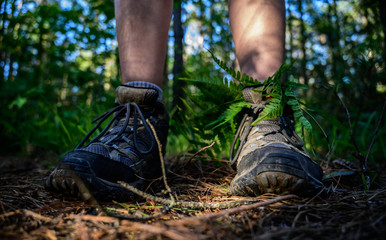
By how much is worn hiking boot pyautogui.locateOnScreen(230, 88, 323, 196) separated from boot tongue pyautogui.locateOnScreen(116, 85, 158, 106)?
553 millimetres

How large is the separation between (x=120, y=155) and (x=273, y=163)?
696mm

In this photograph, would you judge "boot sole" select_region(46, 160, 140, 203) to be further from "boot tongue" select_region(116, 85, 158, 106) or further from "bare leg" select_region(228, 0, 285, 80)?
"bare leg" select_region(228, 0, 285, 80)

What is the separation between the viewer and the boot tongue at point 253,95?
124 centimetres

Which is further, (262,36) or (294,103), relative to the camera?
(262,36)

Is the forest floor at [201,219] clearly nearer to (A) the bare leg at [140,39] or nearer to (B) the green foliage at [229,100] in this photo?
(B) the green foliage at [229,100]

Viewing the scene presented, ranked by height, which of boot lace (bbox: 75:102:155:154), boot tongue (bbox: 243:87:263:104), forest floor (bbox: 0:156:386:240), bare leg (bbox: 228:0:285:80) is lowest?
forest floor (bbox: 0:156:386:240)

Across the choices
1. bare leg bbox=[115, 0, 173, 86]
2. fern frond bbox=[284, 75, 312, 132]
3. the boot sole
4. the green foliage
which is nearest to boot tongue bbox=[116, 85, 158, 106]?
bare leg bbox=[115, 0, 173, 86]

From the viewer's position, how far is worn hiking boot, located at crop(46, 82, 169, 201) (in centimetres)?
92

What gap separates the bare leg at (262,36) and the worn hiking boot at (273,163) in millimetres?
171

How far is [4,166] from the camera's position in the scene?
2160 millimetres

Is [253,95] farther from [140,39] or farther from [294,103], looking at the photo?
[140,39]

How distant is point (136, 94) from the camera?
1.32 meters

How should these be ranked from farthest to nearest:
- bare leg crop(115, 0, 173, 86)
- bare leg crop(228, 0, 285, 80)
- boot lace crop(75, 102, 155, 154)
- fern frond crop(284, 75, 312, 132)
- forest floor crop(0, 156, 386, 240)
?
1. bare leg crop(115, 0, 173, 86)
2. bare leg crop(228, 0, 285, 80)
3. boot lace crop(75, 102, 155, 154)
4. fern frond crop(284, 75, 312, 132)
5. forest floor crop(0, 156, 386, 240)

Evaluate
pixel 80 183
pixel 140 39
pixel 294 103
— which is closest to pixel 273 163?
pixel 294 103
